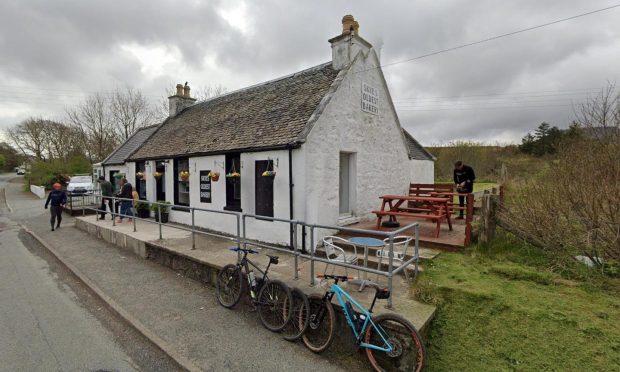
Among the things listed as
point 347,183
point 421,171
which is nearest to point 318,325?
point 347,183

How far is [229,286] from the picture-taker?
5414 mm

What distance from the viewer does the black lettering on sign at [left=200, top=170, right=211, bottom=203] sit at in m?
10.1

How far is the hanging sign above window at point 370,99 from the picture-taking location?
9.30 m

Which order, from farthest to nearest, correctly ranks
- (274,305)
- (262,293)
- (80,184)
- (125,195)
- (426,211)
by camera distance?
(80,184), (125,195), (426,211), (262,293), (274,305)

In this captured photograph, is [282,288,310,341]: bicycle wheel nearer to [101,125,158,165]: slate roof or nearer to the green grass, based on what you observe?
the green grass

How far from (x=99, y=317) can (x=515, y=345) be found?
6106mm

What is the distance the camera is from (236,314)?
17.0 feet

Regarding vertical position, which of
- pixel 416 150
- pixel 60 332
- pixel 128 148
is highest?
pixel 128 148

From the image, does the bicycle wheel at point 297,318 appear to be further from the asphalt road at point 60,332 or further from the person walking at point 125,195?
the person walking at point 125,195

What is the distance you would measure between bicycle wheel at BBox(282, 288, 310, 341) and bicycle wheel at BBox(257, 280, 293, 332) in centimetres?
7

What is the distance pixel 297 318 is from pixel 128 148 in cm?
1731

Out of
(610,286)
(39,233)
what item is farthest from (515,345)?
(39,233)

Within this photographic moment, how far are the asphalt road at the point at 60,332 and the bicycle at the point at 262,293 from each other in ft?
4.47

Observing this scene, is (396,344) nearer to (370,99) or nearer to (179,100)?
(370,99)
